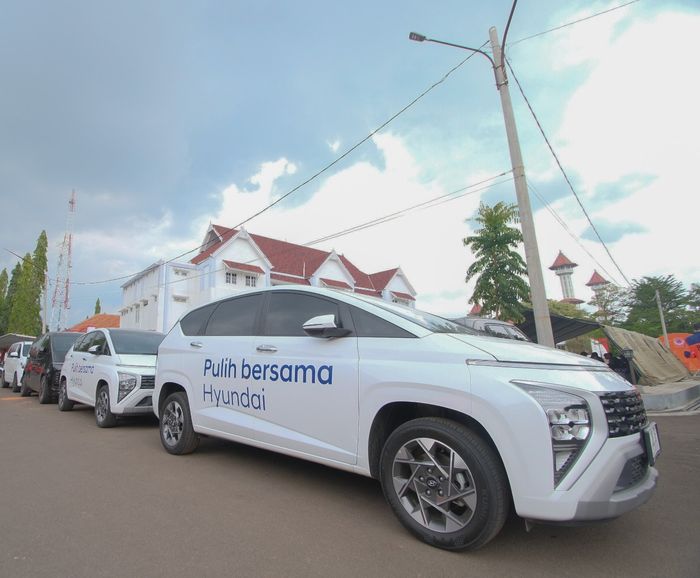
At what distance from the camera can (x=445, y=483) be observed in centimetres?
253

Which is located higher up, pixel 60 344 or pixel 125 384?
pixel 60 344

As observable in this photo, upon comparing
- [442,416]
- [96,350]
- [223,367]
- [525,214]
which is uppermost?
[525,214]

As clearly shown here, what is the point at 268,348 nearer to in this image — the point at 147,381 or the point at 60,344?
the point at 147,381

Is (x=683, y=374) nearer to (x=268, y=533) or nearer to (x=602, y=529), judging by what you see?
(x=602, y=529)

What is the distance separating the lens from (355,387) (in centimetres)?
306

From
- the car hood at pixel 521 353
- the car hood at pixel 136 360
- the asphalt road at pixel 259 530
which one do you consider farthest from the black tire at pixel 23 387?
the car hood at pixel 521 353

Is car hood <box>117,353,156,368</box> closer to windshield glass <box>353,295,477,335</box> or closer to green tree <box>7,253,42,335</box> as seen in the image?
windshield glass <box>353,295,477,335</box>

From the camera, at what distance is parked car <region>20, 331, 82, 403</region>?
31.4 feet

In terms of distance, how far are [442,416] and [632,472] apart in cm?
107

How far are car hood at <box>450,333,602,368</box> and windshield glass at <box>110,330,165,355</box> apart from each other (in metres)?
5.99

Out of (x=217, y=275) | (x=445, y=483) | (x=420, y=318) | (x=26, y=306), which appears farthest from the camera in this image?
(x=26, y=306)

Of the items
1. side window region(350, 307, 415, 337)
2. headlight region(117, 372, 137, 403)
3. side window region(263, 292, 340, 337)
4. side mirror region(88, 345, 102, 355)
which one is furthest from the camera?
side mirror region(88, 345, 102, 355)

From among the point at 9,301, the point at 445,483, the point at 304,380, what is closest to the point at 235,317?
the point at 304,380

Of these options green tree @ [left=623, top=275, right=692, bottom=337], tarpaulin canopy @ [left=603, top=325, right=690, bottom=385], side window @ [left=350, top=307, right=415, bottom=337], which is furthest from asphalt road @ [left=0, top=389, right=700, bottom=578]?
green tree @ [left=623, top=275, right=692, bottom=337]
